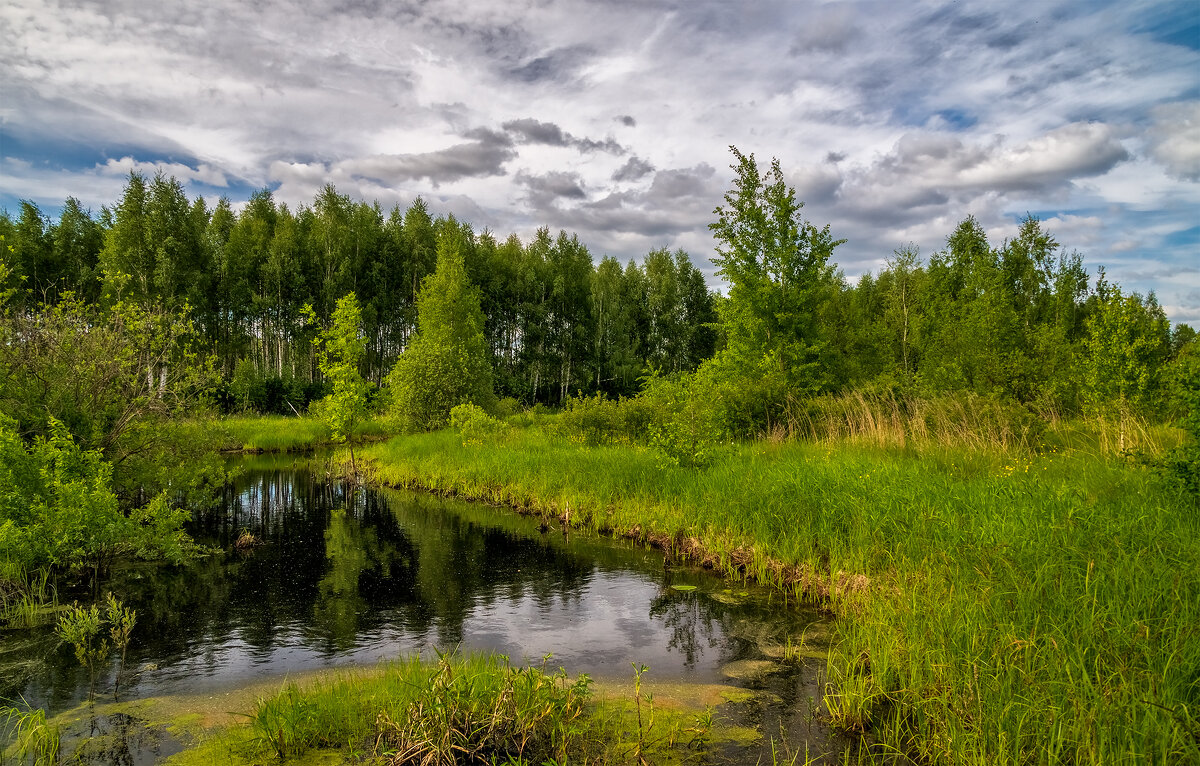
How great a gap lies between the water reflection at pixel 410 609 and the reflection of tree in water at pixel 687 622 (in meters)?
0.03

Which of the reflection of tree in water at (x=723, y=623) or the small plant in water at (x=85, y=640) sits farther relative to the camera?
the reflection of tree in water at (x=723, y=623)

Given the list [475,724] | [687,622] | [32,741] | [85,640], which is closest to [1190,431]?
[687,622]

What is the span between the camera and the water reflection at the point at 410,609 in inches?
283

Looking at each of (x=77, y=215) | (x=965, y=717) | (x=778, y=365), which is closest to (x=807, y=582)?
(x=965, y=717)

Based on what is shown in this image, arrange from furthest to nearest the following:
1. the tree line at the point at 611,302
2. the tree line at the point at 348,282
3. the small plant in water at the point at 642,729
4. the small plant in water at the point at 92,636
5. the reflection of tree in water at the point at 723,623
Answer: 1. the tree line at the point at 348,282
2. the tree line at the point at 611,302
3. the reflection of tree in water at the point at 723,623
4. the small plant in water at the point at 92,636
5. the small plant in water at the point at 642,729

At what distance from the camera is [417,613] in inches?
352

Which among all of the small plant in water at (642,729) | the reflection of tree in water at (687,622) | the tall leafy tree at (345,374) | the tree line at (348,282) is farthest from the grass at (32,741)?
the tree line at (348,282)

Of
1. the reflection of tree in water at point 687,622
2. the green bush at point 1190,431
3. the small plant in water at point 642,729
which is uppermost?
the green bush at point 1190,431

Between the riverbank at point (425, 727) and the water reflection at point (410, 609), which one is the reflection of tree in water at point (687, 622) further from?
the riverbank at point (425, 727)

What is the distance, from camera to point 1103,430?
34.9 feet

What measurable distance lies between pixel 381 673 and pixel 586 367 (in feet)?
167

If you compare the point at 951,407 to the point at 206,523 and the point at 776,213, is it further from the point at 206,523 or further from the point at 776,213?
the point at 206,523

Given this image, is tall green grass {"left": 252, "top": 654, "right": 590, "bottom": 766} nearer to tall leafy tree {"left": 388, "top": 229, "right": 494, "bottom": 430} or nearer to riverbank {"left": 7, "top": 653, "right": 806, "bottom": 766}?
riverbank {"left": 7, "top": 653, "right": 806, "bottom": 766}

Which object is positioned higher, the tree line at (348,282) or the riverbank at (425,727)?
the tree line at (348,282)
